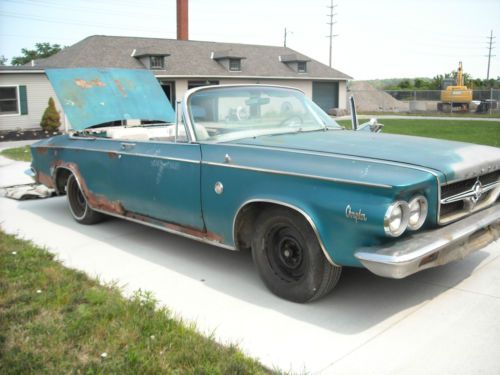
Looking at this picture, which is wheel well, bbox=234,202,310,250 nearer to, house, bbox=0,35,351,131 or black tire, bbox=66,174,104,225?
black tire, bbox=66,174,104,225

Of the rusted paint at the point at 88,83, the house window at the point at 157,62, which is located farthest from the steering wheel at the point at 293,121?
the house window at the point at 157,62

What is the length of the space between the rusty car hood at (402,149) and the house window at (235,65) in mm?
28427

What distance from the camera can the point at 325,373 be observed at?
2.82 m

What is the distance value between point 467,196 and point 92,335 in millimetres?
2612

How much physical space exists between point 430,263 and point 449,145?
3.71ft

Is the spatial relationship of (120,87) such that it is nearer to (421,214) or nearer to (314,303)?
(314,303)

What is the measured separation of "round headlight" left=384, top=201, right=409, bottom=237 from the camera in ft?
9.86

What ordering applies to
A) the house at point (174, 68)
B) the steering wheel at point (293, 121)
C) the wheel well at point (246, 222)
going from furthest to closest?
the house at point (174, 68), the steering wheel at point (293, 121), the wheel well at point (246, 222)

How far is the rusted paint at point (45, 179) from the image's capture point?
6.36 metres

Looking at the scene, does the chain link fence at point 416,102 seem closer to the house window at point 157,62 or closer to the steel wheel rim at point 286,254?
the house window at point 157,62

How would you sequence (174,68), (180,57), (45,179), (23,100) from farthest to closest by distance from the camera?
(180,57), (174,68), (23,100), (45,179)

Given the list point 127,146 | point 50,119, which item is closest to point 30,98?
point 50,119


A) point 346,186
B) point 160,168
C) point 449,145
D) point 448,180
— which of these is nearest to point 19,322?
point 160,168

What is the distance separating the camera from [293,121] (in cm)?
471
